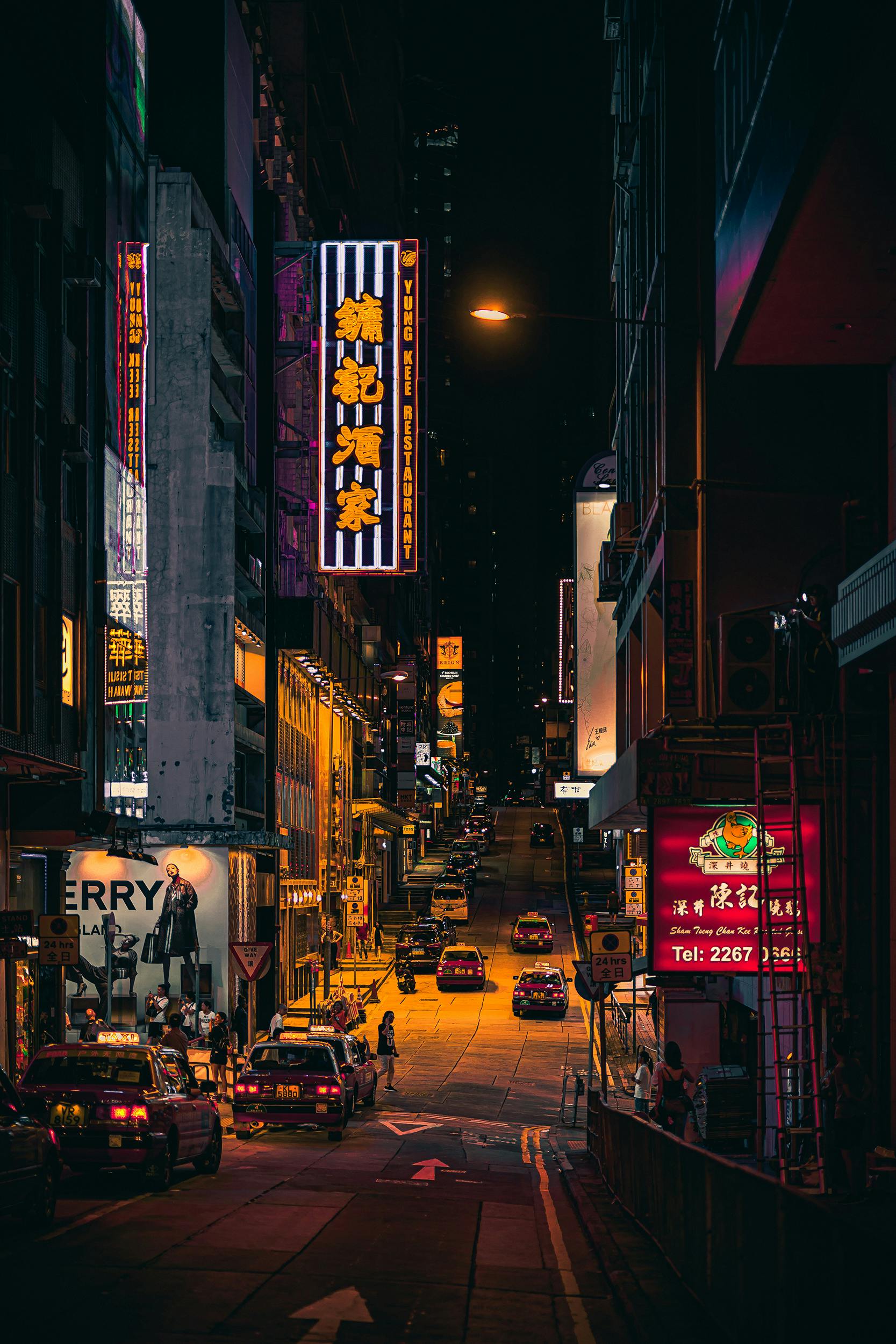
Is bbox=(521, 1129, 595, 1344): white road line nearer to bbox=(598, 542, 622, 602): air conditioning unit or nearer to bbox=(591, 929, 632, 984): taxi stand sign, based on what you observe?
bbox=(591, 929, 632, 984): taxi stand sign

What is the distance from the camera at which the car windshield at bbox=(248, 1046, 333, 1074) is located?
27031 millimetres

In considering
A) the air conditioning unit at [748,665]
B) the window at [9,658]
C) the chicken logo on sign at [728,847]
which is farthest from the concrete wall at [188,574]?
the air conditioning unit at [748,665]

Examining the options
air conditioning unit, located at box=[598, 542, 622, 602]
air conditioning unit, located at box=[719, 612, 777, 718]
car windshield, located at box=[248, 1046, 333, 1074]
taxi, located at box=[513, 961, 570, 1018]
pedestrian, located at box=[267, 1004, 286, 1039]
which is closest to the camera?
air conditioning unit, located at box=[719, 612, 777, 718]

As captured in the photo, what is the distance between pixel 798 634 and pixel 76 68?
27.9 m

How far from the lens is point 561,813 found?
539 ft

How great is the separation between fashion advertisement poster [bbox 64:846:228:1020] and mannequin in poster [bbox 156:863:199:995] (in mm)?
15

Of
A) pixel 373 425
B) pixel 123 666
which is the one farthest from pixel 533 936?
pixel 123 666

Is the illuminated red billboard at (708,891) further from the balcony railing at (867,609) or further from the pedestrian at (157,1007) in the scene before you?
the pedestrian at (157,1007)

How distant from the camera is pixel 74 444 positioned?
104 feet

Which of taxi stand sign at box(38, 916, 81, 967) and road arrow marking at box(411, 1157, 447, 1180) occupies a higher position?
taxi stand sign at box(38, 916, 81, 967)

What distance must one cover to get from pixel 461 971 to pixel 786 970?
139ft

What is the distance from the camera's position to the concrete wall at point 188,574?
156 feet

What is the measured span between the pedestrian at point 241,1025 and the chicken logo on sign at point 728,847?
66.8 ft

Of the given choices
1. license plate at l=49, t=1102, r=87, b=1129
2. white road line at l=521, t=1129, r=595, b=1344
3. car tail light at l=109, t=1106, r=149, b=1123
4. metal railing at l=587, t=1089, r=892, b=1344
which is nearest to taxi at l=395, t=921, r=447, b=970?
white road line at l=521, t=1129, r=595, b=1344
